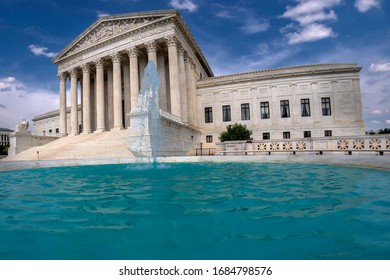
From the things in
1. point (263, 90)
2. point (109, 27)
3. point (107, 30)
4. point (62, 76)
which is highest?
point (109, 27)

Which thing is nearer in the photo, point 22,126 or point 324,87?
point 22,126

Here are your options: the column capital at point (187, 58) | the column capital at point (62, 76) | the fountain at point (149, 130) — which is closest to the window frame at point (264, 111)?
→ the column capital at point (187, 58)

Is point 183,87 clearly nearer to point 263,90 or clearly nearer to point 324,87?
point 263,90

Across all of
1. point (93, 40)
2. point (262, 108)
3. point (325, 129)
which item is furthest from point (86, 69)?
point (325, 129)

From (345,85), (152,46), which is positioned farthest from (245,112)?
(152,46)

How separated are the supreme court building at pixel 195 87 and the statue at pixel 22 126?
611 centimetres

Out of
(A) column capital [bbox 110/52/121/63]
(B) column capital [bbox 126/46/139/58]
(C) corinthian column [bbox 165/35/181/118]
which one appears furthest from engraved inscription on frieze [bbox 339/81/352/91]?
(A) column capital [bbox 110/52/121/63]

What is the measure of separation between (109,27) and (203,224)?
35.2 metres

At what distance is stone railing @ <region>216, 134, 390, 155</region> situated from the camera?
1047 centimetres

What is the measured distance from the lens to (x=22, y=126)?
26.9 m

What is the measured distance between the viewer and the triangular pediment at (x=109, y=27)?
2808 centimetres

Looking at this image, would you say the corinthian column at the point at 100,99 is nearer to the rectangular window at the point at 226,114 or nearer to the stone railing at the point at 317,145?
the rectangular window at the point at 226,114

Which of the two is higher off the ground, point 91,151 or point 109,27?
point 109,27
